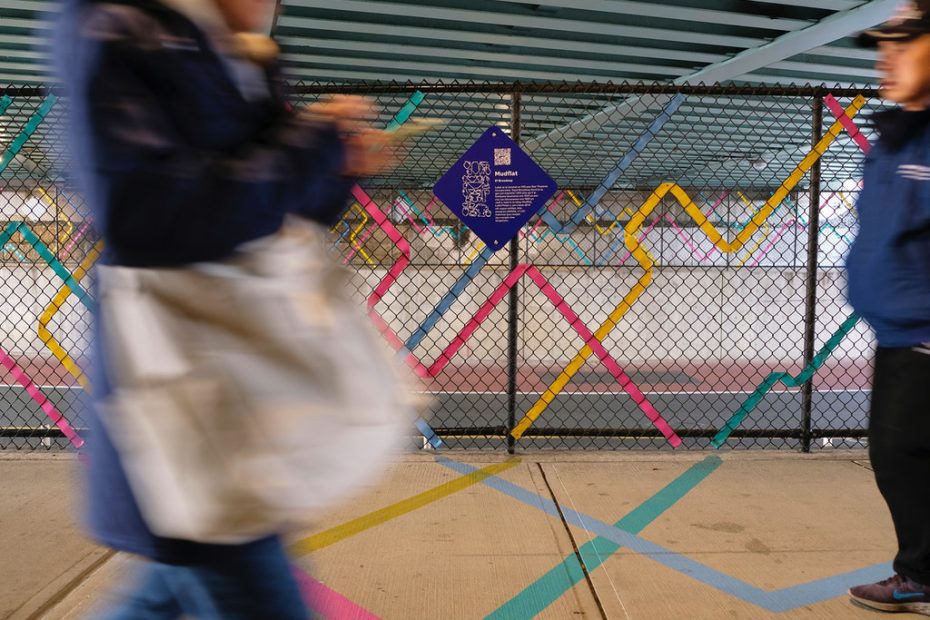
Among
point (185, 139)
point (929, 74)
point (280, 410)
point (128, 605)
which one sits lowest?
point (128, 605)

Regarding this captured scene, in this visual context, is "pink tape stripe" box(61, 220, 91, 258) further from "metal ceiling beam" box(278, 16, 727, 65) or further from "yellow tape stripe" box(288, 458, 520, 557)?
"metal ceiling beam" box(278, 16, 727, 65)

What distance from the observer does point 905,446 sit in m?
1.86

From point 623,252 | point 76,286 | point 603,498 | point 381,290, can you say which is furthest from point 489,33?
point 623,252

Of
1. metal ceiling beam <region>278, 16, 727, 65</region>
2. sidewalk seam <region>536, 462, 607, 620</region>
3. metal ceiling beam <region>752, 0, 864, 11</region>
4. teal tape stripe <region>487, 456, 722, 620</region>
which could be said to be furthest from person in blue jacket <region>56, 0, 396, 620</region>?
metal ceiling beam <region>752, 0, 864, 11</region>

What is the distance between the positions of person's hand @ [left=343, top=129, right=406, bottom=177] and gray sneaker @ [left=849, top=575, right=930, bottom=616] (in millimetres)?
2070

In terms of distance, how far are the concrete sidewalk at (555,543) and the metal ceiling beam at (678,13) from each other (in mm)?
5047

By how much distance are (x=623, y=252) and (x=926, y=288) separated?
16942 millimetres

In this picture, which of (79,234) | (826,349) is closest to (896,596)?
(826,349)

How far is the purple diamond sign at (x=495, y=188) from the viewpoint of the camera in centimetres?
367

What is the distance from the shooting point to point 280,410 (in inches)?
32.7

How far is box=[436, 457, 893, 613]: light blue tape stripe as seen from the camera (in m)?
2.23

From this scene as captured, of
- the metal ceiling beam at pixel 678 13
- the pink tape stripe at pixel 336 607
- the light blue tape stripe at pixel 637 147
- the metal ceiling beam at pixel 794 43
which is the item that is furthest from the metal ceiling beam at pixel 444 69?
the pink tape stripe at pixel 336 607

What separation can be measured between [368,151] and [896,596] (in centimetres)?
215

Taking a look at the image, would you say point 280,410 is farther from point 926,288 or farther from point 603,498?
point 603,498
